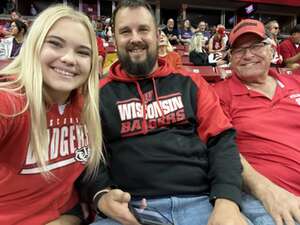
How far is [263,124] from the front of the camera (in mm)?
1747

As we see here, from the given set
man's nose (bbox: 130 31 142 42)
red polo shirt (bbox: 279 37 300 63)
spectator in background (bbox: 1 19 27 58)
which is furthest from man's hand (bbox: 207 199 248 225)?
spectator in background (bbox: 1 19 27 58)

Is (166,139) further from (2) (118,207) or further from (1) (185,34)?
(1) (185,34)

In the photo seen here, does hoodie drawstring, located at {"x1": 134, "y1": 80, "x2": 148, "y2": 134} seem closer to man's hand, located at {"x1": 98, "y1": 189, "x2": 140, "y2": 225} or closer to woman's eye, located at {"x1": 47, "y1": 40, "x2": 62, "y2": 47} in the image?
man's hand, located at {"x1": 98, "y1": 189, "x2": 140, "y2": 225}

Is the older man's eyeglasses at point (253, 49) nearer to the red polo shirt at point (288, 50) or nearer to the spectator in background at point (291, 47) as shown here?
the spectator in background at point (291, 47)

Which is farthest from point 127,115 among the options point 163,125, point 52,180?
point 52,180

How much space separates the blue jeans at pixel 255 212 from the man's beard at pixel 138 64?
27.3 inches

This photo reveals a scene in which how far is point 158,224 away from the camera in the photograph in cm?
126

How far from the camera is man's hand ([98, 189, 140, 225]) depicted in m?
1.30

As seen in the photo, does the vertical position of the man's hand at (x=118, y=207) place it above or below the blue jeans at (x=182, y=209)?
above

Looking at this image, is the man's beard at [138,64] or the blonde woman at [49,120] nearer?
the blonde woman at [49,120]

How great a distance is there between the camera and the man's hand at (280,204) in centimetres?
136

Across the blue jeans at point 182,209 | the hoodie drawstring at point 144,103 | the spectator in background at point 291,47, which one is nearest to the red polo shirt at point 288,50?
the spectator in background at point 291,47

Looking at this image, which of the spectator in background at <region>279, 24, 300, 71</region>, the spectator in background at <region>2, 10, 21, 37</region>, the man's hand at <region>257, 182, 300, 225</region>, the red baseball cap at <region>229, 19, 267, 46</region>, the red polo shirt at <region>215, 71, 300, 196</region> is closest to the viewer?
the man's hand at <region>257, 182, 300, 225</region>

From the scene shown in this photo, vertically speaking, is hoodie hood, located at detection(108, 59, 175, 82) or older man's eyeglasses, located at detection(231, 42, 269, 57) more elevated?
older man's eyeglasses, located at detection(231, 42, 269, 57)
